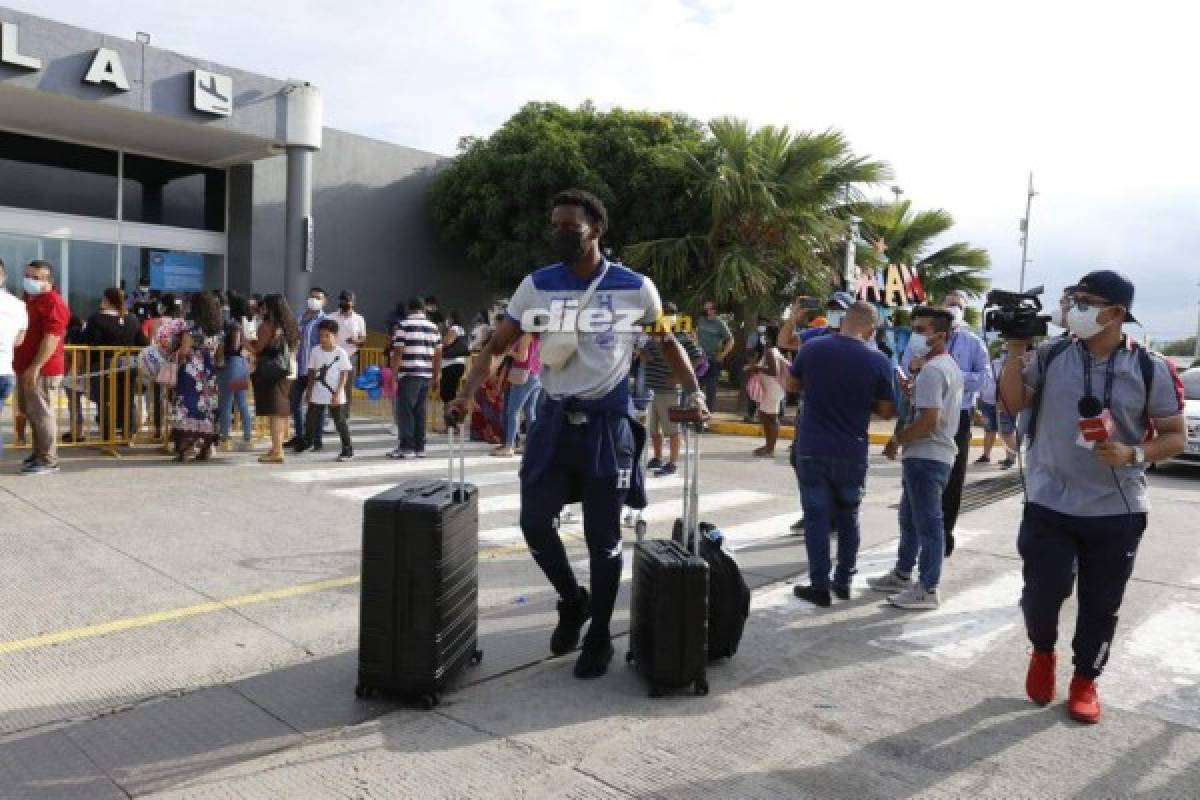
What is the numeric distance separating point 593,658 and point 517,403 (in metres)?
6.96

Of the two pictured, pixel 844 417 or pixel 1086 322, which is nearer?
pixel 1086 322

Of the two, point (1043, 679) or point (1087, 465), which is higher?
point (1087, 465)

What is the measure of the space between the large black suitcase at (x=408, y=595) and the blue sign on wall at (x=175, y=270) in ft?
57.6

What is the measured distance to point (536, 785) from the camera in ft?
10.6

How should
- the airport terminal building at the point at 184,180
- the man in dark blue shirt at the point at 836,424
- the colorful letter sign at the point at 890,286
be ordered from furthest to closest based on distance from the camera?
the colorful letter sign at the point at 890,286 < the airport terminal building at the point at 184,180 < the man in dark blue shirt at the point at 836,424

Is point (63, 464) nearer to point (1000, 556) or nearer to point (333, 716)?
point (333, 716)

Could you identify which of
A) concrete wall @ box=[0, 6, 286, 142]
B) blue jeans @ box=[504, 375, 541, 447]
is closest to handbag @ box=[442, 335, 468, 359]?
blue jeans @ box=[504, 375, 541, 447]

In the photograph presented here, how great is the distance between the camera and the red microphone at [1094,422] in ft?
12.1

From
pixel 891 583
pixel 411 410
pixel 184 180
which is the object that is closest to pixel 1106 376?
pixel 891 583

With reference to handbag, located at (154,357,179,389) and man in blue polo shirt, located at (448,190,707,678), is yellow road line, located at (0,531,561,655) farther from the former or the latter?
handbag, located at (154,357,179,389)

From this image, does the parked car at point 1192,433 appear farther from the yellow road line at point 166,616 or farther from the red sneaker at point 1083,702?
the yellow road line at point 166,616

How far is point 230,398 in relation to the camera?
1070 cm

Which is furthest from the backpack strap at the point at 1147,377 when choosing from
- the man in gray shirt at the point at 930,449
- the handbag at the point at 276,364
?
the handbag at the point at 276,364

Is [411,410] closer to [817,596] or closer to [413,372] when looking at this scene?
[413,372]
